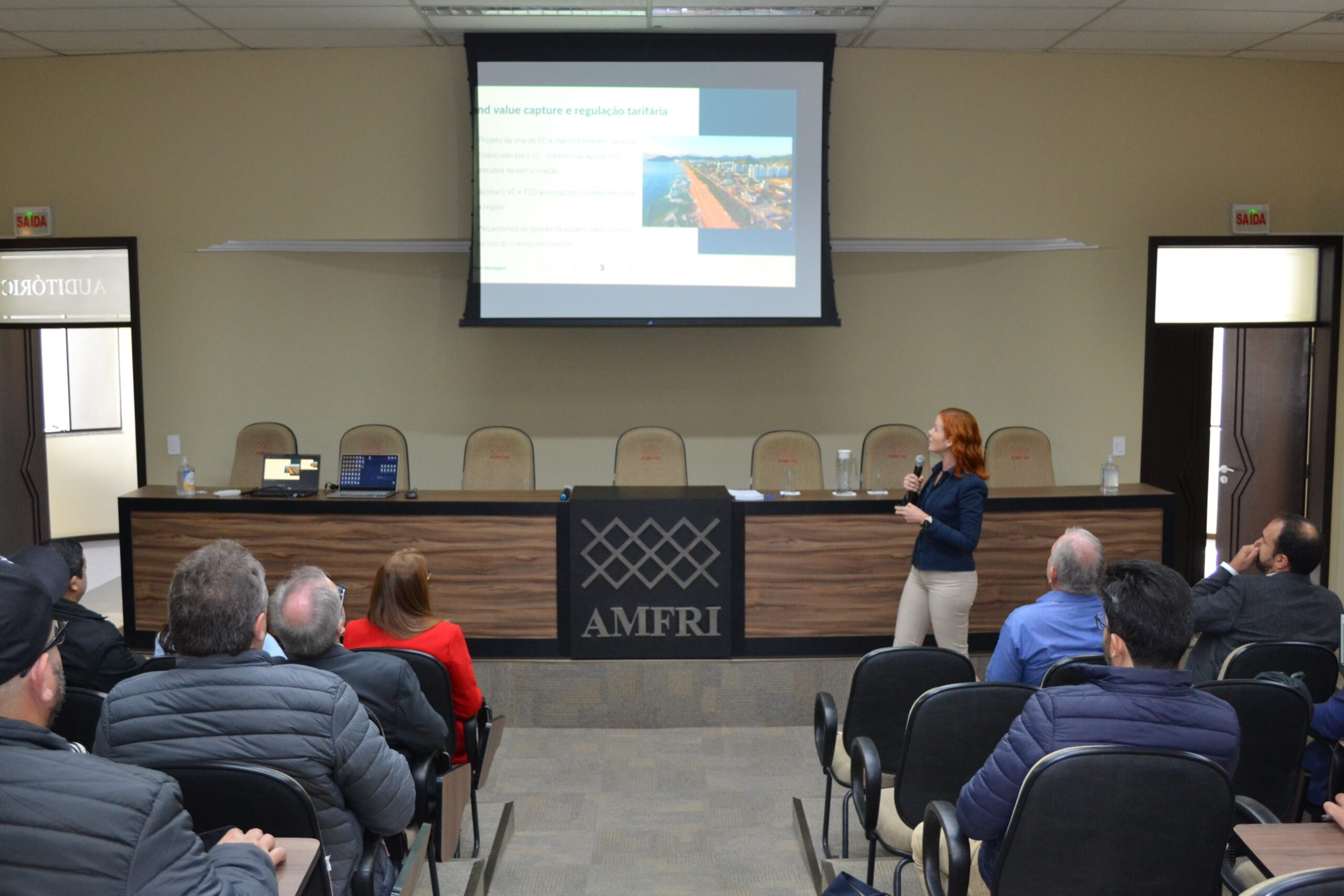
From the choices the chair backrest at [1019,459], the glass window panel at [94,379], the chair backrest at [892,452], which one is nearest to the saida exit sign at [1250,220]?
the chair backrest at [1019,459]

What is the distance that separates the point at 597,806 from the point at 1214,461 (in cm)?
518

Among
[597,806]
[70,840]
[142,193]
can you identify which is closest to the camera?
[70,840]

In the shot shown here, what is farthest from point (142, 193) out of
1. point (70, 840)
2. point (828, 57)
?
point (70, 840)

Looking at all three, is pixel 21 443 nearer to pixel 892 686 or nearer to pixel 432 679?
pixel 432 679

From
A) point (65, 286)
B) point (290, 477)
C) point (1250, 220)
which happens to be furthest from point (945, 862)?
point (65, 286)

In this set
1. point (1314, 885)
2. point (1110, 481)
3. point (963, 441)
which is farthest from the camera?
point (1110, 481)

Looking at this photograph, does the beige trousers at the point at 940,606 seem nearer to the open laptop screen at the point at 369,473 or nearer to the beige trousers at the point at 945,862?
the beige trousers at the point at 945,862

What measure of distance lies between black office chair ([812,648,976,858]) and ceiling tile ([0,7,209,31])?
5.03 m

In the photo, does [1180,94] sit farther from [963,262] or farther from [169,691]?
[169,691]

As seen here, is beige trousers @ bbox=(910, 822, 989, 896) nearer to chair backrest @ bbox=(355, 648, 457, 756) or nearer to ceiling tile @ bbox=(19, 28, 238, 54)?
chair backrest @ bbox=(355, 648, 457, 756)

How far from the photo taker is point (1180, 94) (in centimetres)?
668

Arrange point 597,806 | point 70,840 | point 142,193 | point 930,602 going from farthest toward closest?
point 142,193 → point 930,602 → point 597,806 → point 70,840

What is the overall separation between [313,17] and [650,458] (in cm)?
311

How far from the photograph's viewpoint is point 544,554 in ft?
15.8
